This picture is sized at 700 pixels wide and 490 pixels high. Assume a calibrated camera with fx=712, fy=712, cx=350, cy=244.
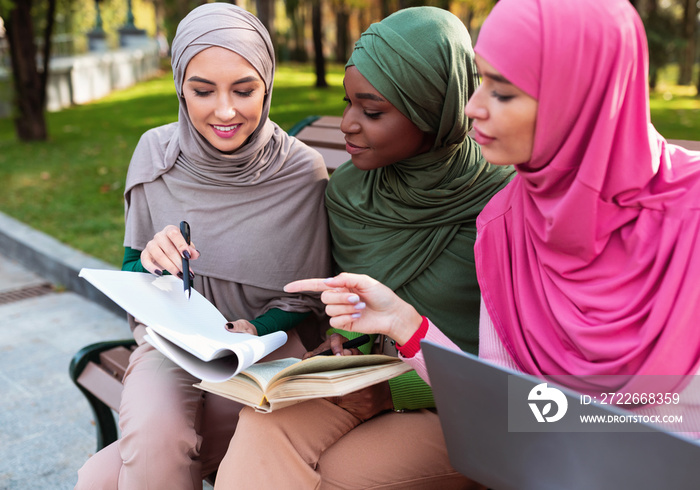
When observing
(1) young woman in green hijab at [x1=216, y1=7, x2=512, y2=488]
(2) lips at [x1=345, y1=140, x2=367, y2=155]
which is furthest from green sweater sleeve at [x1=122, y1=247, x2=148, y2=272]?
(2) lips at [x1=345, y1=140, x2=367, y2=155]

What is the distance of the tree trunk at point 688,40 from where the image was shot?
50.8 feet

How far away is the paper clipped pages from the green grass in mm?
3312

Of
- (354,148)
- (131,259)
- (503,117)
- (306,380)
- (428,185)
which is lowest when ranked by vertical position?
(131,259)

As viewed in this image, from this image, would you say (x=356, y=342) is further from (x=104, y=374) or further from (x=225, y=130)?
(x=104, y=374)

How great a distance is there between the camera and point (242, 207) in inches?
100

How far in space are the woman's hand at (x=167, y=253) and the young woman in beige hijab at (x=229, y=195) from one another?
0.42 feet

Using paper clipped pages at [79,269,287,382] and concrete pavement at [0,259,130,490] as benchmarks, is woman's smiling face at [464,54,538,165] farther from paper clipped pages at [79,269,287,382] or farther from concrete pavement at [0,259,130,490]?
concrete pavement at [0,259,130,490]

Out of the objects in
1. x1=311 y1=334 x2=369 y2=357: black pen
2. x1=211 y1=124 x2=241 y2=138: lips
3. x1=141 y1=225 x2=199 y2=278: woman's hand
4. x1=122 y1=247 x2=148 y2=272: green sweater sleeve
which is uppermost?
x1=211 y1=124 x2=241 y2=138: lips

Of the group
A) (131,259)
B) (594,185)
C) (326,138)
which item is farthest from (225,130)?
(594,185)

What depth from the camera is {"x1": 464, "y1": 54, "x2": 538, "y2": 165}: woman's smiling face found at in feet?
5.11

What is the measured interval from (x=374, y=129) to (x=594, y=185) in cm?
77

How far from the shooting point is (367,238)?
2.33 meters

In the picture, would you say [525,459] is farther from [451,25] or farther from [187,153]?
[187,153]

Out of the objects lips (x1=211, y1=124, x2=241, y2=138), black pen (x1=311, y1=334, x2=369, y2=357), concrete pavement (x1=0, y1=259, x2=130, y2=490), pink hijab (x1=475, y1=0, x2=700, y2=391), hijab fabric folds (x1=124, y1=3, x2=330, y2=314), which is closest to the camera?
pink hijab (x1=475, y1=0, x2=700, y2=391)
